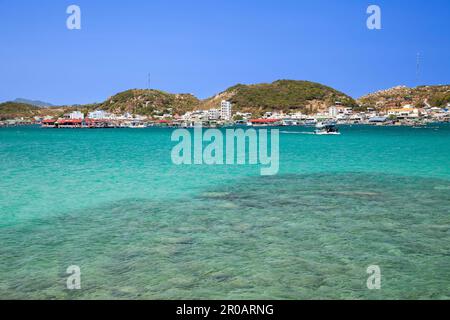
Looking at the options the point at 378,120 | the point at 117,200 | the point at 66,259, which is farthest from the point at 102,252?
the point at 378,120

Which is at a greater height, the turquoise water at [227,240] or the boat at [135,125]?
the boat at [135,125]

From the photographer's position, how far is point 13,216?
523 inches

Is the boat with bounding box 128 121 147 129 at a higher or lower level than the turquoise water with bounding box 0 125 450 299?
higher

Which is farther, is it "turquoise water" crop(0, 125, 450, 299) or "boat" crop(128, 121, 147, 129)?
"boat" crop(128, 121, 147, 129)

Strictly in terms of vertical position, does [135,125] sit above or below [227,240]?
above

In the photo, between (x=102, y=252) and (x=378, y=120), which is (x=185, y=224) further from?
(x=378, y=120)

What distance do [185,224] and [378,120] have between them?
7362 inches

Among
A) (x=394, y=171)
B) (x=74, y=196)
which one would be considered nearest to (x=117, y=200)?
(x=74, y=196)

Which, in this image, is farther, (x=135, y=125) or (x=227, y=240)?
(x=135, y=125)

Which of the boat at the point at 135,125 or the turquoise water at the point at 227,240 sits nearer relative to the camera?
the turquoise water at the point at 227,240

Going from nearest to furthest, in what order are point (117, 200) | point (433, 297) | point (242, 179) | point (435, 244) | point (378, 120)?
point (433, 297)
point (435, 244)
point (117, 200)
point (242, 179)
point (378, 120)

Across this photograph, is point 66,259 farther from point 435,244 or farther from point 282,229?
point 435,244
